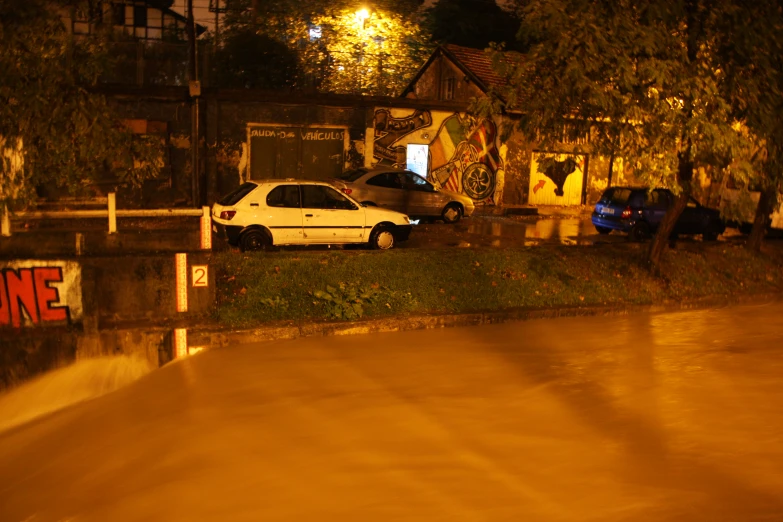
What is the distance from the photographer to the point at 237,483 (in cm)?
618

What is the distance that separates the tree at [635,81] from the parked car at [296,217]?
3722mm

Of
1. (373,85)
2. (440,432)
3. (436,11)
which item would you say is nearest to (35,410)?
(440,432)

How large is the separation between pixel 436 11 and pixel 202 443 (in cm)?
3836

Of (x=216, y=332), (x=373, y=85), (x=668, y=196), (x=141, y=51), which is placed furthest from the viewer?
(x=373, y=85)

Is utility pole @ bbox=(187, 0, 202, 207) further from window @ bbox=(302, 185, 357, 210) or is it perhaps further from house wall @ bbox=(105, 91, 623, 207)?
window @ bbox=(302, 185, 357, 210)

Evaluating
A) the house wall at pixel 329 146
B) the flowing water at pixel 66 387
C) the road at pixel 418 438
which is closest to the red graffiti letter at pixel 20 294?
the flowing water at pixel 66 387

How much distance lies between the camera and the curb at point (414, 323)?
970 centimetres

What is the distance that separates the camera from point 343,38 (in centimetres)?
3647

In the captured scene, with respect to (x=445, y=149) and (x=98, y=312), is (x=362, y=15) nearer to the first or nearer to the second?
(x=445, y=149)

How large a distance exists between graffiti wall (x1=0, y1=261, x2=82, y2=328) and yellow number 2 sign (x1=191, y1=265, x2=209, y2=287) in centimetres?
139

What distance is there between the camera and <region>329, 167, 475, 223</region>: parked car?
19578 millimetres

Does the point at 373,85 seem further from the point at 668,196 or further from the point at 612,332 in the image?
the point at 612,332

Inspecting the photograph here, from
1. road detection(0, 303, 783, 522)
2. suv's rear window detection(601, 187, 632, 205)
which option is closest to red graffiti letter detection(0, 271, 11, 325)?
road detection(0, 303, 783, 522)

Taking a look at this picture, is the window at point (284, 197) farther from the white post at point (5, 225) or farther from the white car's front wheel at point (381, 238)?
the white post at point (5, 225)
